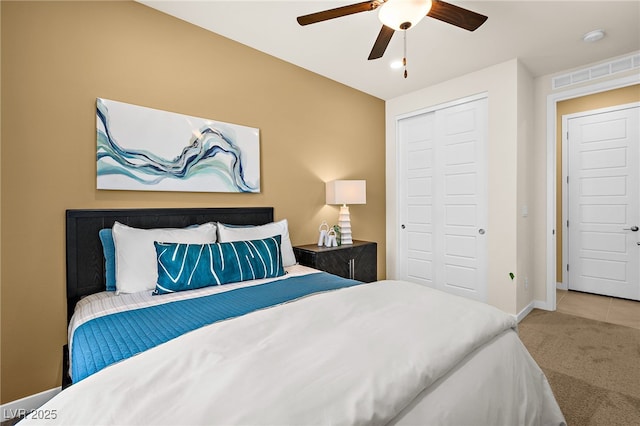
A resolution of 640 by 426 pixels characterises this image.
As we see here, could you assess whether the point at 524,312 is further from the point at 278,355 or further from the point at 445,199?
the point at 278,355

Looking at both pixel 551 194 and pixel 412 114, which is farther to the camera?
pixel 412 114

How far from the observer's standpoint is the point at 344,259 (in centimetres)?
310

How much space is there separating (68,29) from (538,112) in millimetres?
4337

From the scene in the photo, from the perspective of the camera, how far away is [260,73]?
294cm

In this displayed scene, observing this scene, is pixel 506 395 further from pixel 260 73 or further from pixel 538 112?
pixel 538 112

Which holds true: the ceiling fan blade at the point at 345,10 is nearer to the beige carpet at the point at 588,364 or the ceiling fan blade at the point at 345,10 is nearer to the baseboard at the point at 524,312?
the beige carpet at the point at 588,364

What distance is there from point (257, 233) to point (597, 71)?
12.2 feet

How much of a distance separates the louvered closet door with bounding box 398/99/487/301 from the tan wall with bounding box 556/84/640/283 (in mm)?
1668

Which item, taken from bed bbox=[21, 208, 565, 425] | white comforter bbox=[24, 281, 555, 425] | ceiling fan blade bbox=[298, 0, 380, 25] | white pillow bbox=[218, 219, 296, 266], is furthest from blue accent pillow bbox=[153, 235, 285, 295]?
ceiling fan blade bbox=[298, 0, 380, 25]

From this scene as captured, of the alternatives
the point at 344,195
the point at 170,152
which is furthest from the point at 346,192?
the point at 170,152

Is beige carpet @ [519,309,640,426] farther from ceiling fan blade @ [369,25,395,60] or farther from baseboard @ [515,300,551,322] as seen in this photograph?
ceiling fan blade @ [369,25,395,60]

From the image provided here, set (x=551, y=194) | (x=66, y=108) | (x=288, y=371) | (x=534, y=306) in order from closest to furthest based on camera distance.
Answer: (x=288, y=371), (x=66, y=108), (x=551, y=194), (x=534, y=306)

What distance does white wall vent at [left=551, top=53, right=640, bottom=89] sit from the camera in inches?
117

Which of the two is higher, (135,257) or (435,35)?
(435,35)
